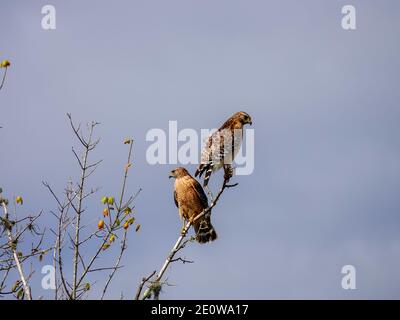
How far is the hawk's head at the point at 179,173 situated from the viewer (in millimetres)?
12555

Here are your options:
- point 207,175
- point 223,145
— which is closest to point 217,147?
point 223,145

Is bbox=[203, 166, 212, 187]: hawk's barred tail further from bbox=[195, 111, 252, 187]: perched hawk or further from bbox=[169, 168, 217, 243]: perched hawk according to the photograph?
bbox=[169, 168, 217, 243]: perched hawk

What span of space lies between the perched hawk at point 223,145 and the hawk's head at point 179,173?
24 cm

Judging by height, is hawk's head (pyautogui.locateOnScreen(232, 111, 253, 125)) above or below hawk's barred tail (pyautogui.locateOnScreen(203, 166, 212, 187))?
above

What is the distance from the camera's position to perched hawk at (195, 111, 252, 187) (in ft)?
40.4

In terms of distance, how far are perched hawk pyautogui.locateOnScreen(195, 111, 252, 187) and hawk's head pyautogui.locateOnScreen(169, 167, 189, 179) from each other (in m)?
0.24

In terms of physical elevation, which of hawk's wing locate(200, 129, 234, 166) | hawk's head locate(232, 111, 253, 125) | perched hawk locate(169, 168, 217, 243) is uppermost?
hawk's head locate(232, 111, 253, 125)

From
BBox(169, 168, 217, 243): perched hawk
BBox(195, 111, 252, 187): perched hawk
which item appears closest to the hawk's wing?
BBox(195, 111, 252, 187): perched hawk

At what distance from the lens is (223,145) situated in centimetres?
1249

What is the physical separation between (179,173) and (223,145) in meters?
0.82

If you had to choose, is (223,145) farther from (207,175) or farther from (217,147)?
(207,175)
